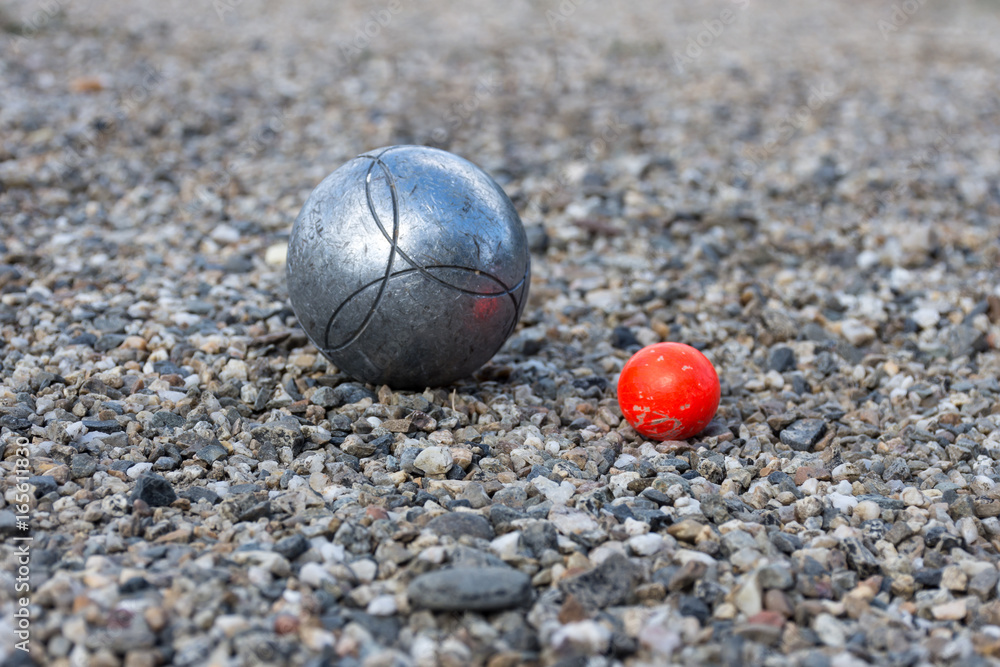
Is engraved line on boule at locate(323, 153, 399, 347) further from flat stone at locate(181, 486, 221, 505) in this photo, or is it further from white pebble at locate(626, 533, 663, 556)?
white pebble at locate(626, 533, 663, 556)

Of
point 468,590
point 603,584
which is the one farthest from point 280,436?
point 603,584

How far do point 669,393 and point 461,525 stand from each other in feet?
4.85

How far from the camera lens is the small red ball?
15.5ft

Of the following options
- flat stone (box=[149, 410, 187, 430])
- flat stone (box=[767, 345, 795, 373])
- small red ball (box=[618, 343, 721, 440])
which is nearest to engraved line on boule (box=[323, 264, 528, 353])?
small red ball (box=[618, 343, 721, 440])

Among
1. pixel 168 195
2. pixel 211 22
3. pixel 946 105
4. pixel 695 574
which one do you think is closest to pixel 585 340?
pixel 695 574

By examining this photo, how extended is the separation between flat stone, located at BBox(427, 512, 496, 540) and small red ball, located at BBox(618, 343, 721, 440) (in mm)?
1289

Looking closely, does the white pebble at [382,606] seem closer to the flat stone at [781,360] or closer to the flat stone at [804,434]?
the flat stone at [804,434]

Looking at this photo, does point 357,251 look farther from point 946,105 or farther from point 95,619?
point 946,105

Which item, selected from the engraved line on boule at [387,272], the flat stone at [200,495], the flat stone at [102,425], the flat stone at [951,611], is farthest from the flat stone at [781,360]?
the flat stone at [102,425]

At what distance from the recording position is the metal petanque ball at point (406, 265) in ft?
15.1

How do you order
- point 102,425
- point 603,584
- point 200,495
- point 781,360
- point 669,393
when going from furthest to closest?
1. point 781,360
2. point 669,393
3. point 102,425
4. point 200,495
5. point 603,584

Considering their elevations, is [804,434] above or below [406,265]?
below

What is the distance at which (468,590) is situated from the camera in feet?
10.8

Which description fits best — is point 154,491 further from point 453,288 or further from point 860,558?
point 860,558
